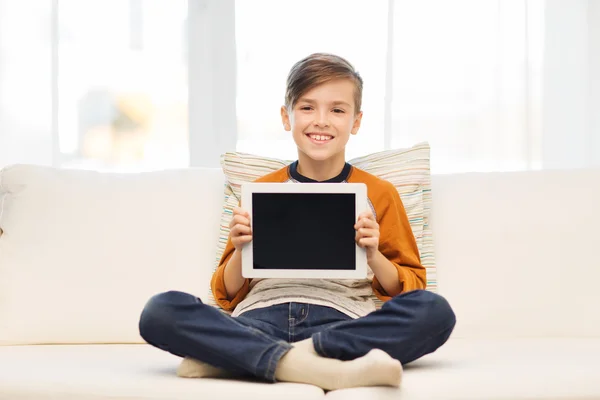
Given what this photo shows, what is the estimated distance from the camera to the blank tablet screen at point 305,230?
1.51 metres

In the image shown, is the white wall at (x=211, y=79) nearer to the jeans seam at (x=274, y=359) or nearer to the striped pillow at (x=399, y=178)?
the striped pillow at (x=399, y=178)

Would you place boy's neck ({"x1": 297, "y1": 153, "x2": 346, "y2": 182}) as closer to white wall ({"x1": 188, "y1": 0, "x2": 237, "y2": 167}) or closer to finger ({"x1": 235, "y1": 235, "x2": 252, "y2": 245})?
finger ({"x1": 235, "y1": 235, "x2": 252, "y2": 245})

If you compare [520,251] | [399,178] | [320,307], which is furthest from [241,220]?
[520,251]

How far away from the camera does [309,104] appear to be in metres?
1.72

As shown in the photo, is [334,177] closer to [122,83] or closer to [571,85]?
[122,83]

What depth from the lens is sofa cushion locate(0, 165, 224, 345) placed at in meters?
1.80

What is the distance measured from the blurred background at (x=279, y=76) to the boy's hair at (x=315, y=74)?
1.16 metres

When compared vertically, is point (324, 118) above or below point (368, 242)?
above

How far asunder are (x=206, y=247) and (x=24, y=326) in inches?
17.0

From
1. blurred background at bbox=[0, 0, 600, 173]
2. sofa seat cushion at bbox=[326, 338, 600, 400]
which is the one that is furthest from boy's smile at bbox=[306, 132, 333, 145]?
blurred background at bbox=[0, 0, 600, 173]

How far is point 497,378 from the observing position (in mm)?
1308

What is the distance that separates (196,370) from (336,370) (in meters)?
0.24

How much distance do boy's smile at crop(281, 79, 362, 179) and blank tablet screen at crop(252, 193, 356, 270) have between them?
8.3 inches

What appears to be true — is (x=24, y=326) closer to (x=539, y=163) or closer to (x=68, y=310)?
(x=68, y=310)
